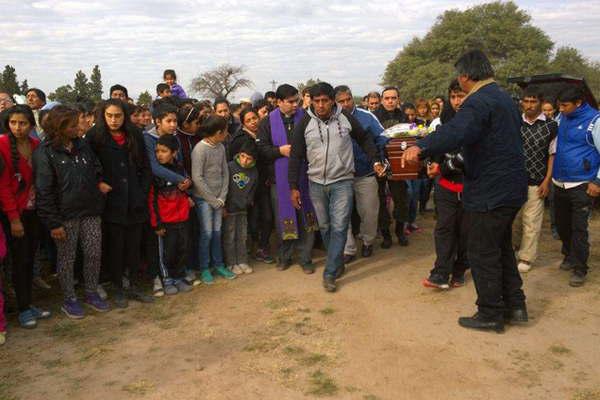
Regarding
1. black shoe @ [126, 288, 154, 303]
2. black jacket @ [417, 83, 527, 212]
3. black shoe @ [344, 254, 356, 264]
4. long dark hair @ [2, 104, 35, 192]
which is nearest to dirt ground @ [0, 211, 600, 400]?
black shoe @ [126, 288, 154, 303]

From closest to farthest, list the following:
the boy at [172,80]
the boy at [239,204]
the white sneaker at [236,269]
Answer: the boy at [239,204]
the white sneaker at [236,269]
the boy at [172,80]

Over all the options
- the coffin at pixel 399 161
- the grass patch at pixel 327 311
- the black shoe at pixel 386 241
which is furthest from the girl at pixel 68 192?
the black shoe at pixel 386 241

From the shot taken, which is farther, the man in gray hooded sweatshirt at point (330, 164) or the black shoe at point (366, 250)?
the black shoe at point (366, 250)

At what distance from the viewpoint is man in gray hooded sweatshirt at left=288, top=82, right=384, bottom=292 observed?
5.21 meters

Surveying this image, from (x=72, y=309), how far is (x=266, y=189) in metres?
2.54

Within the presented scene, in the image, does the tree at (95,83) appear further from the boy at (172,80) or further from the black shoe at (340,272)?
the black shoe at (340,272)

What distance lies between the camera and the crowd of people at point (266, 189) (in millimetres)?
4066

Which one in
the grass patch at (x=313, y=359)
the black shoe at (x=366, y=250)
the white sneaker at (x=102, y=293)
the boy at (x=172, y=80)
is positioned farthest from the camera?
the boy at (x=172, y=80)

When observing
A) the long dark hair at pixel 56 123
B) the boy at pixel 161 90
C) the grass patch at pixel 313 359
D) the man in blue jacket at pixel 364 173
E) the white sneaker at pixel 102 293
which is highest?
the boy at pixel 161 90

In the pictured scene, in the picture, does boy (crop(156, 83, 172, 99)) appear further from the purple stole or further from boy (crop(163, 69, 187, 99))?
the purple stole

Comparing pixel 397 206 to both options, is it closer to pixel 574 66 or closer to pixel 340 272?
pixel 340 272

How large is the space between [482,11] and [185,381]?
4843cm

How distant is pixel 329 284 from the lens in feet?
17.0

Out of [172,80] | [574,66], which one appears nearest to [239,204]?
[172,80]
